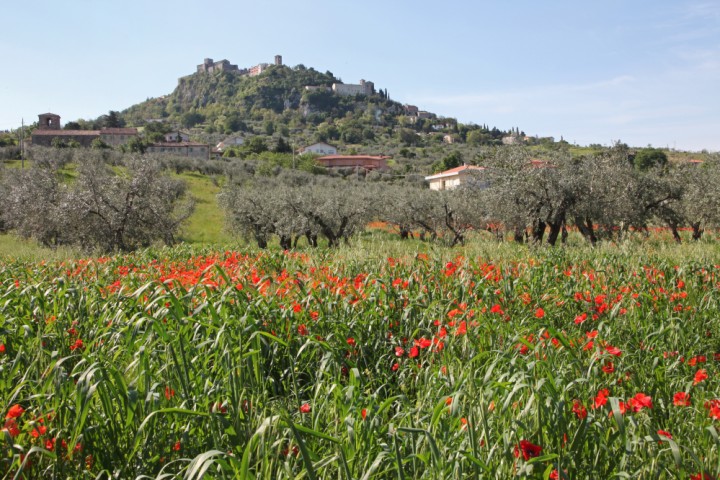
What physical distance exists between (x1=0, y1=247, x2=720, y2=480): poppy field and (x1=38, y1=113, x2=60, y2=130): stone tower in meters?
112

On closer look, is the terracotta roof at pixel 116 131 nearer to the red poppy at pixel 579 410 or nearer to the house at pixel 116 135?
the house at pixel 116 135

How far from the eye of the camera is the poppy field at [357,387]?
103 inches

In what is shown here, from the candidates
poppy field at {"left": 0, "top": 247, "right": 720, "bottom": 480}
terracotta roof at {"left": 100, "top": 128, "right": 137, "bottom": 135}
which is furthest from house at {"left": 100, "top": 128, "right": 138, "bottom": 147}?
poppy field at {"left": 0, "top": 247, "right": 720, "bottom": 480}

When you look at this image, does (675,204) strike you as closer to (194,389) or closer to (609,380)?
(609,380)

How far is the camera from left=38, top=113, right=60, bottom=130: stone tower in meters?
100

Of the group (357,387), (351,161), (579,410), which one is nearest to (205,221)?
(357,387)

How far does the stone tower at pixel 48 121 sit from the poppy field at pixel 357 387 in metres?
112

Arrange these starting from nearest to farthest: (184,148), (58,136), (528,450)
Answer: (528,450)
(58,136)
(184,148)

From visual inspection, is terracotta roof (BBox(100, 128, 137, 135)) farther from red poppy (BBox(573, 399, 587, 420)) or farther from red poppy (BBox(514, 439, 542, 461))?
red poppy (BBox(514, 439, 542, 461))

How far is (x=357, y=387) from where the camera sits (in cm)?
319

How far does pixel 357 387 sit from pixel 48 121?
386ft

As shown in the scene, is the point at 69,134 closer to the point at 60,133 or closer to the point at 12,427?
the point at 60,133

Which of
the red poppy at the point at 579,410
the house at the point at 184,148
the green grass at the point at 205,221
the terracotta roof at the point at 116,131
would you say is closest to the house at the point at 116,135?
the terracotta roof at the point at 116,131

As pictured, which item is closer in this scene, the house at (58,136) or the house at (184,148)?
the house at (58,136)
